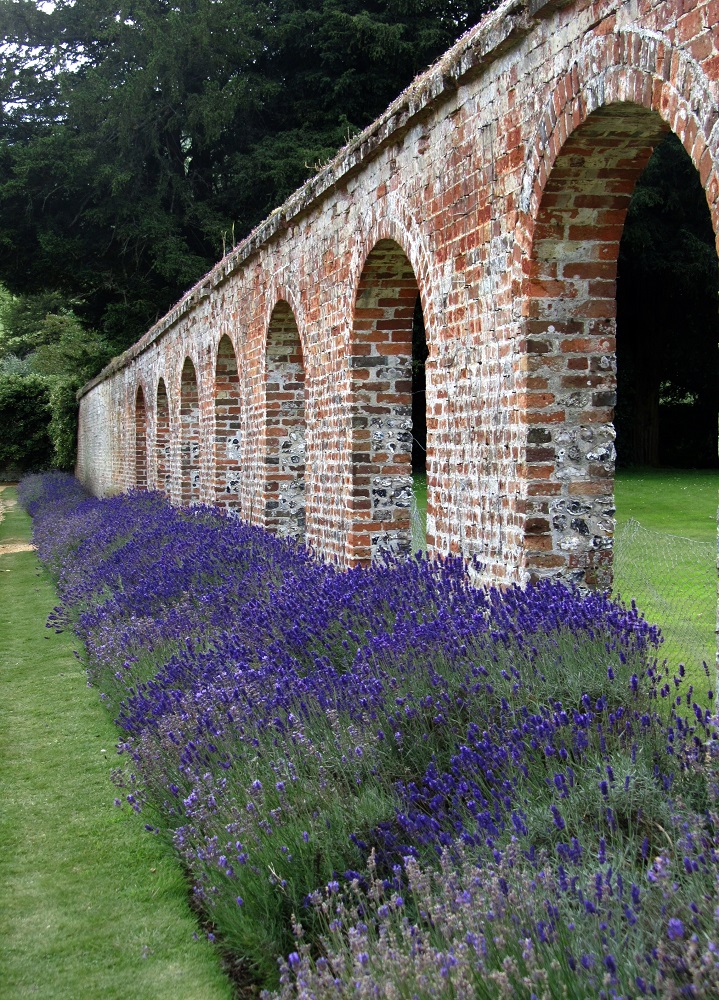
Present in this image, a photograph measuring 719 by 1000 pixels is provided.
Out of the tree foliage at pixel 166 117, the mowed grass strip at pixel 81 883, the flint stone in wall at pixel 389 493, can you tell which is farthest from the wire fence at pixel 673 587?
the tree foliage at pixel 166 117

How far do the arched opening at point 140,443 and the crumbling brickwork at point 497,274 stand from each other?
14546 mm

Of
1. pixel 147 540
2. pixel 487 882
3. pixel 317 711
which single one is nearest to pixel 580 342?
pixel 317 711

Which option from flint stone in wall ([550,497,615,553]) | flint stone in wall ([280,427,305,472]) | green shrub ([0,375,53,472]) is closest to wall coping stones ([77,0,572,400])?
flint stone in wall ([280,427,305,472])

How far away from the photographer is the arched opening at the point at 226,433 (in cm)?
1409

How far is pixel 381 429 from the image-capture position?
27.3 ft

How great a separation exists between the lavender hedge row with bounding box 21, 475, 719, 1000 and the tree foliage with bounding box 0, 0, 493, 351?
21642mm

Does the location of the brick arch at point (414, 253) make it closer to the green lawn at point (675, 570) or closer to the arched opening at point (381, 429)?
the arched opening at point (381, 429)

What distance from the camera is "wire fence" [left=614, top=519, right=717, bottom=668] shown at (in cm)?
717

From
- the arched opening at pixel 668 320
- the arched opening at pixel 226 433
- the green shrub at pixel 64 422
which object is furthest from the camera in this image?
the green shrub at pixel 64 422

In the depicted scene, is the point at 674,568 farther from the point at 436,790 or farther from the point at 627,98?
the point at 436,790

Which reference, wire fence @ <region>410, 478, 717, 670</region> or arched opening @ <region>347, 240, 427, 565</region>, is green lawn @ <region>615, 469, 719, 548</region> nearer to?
wire fence @ <region>410, 478, 717, 670</region>

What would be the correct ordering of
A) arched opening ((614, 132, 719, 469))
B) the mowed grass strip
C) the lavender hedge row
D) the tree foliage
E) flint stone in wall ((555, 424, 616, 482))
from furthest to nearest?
the tree foliage < arched opening ((614, 132, 719, 469)) < flint stone in wall ((555, 424, 616, 482)) < the mowed grass strip < the lavender hedge row

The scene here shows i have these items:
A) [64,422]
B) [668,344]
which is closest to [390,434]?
[668,344]

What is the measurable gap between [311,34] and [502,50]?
23.4 m
